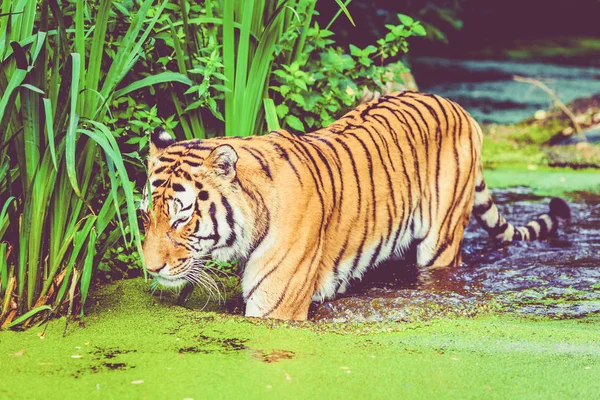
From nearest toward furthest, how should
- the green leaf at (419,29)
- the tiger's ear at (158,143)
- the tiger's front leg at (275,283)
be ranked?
the tiger's front leg at (275,283)
the tiger's ear at (158,143)
the green leaf at (419,29)

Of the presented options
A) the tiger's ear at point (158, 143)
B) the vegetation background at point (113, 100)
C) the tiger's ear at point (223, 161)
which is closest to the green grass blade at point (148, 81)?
the vegetation background at point (113, 100)

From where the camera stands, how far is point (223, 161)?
3797 millimetres

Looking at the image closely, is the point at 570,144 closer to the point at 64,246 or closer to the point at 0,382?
the point at 64,246

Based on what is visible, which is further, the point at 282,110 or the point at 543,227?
the point at 543,227

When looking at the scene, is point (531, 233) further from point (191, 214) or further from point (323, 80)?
point (191, 214)

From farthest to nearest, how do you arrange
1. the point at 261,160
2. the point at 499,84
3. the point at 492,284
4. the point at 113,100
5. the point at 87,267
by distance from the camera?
the point at 499,84
the point at 492,284
the point at 113,100
the point at 261,160
the point at 87,267

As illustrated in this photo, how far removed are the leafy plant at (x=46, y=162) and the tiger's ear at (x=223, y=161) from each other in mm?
382

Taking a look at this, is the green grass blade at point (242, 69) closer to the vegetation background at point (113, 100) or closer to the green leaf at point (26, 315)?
the vegetation background at point (113, 100)

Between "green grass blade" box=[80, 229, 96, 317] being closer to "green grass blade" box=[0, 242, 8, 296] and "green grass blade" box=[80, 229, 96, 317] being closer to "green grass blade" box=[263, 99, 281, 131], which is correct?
"green grass blade" box=[0, 242, 8, 296]

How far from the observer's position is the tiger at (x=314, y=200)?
3.82 metres

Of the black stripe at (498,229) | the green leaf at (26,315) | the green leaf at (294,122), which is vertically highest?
the green leaf at (294,122)

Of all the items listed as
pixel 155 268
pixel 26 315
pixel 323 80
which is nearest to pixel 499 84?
pixel 323 80

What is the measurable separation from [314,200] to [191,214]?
1.88ft

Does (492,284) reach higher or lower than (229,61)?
lower
